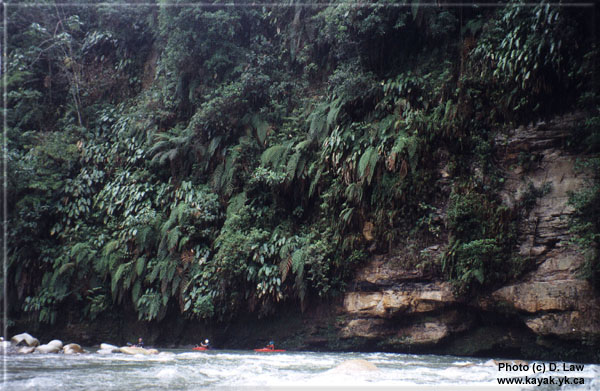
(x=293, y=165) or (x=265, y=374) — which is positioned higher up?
(x=293, y=165)

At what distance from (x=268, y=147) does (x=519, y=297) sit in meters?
6.20

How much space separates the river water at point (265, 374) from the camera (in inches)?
179

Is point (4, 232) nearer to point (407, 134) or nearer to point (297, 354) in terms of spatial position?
point (297, 354)

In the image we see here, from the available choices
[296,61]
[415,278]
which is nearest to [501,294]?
[415,278]

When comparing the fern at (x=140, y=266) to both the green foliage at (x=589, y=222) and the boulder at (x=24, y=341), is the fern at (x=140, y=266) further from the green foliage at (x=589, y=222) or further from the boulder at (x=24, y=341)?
the green foliage at (x=589, y=222)

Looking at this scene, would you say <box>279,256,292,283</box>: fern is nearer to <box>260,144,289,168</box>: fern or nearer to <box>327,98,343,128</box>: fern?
<box>260,144,289,168</box>: fern

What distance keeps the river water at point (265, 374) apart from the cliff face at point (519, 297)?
546 mm

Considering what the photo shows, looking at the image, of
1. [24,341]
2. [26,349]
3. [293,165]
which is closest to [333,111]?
[293,165]

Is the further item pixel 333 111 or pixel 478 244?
pixel 333 111

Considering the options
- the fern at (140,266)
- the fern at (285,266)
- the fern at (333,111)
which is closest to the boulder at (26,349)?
the fern at (140,266)

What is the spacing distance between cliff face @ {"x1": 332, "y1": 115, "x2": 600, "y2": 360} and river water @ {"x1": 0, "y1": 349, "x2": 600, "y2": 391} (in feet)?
1.79

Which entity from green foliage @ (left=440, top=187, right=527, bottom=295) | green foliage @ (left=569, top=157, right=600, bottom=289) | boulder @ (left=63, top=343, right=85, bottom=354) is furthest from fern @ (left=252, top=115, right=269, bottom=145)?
green foliage @ (left=569, top=157, right=600, bottom=289)

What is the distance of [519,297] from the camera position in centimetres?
691

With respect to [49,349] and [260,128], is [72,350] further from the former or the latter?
[260,128]
